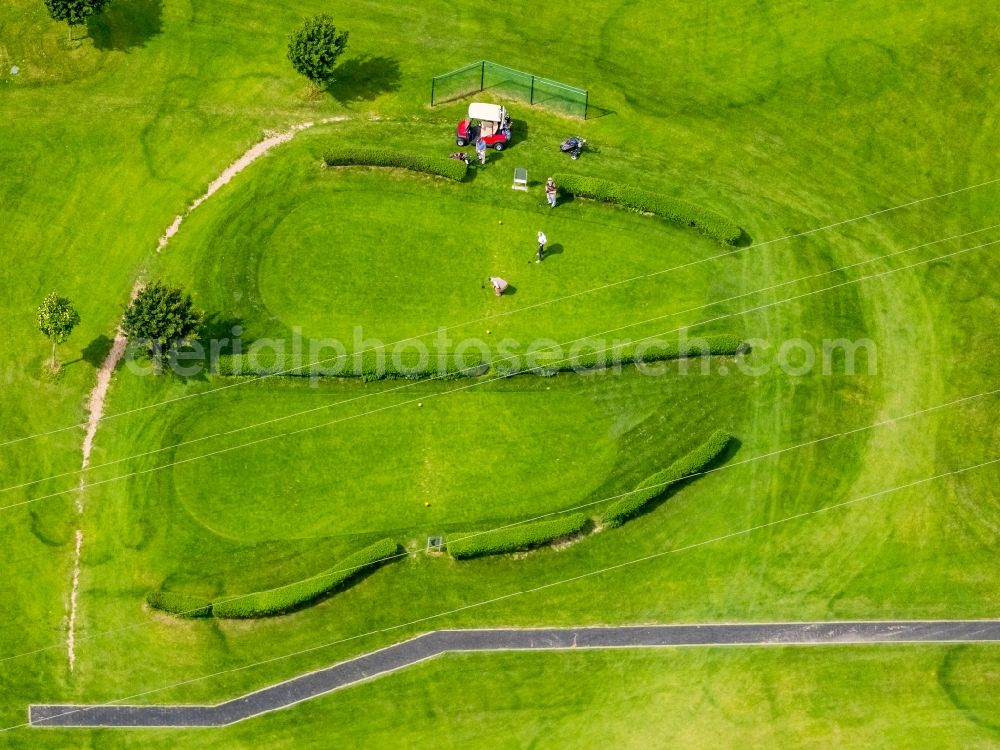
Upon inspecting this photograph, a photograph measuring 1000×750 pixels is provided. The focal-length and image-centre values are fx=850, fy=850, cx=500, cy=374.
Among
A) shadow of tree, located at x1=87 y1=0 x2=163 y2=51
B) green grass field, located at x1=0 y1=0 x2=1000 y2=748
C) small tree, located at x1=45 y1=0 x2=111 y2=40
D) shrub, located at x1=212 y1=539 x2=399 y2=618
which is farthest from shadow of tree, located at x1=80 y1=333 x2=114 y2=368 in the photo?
small tree, located at x1=45 y1=0 x2=111 y2=40

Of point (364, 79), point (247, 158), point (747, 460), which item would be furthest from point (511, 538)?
point (364, 79)

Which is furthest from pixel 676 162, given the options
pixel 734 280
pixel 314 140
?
pixel 314 140

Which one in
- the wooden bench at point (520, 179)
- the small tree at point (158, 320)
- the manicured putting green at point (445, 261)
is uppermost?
the wooden bench at point (520, 179)

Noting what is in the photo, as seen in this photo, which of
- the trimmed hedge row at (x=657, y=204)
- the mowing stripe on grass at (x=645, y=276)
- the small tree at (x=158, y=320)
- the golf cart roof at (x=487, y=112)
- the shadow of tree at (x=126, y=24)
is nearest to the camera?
the small tree at (x=158, y=320)

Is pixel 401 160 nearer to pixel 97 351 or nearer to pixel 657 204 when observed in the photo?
pixel 657 204

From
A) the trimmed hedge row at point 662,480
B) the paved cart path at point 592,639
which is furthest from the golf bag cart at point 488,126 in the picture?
the paved cart path at point 592,639

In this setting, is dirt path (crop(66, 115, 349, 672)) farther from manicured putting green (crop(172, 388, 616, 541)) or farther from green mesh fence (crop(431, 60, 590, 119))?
green mesh fence (crop(431, 60, 590, 119))

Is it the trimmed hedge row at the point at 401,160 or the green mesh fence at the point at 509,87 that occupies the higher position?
the green mesh fence at the point at 509,87

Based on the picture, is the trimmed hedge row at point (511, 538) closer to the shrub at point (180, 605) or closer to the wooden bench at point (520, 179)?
the shrub at point (180, 605)
